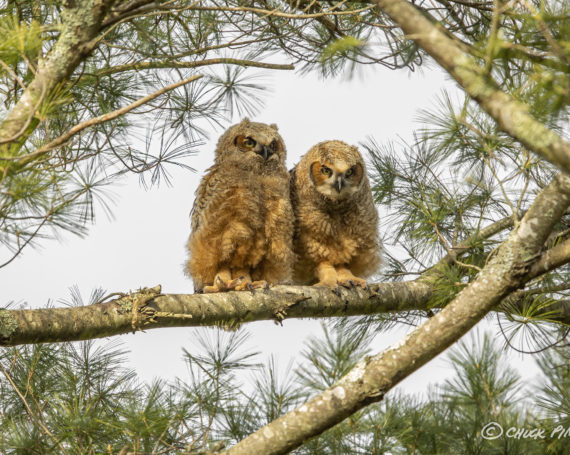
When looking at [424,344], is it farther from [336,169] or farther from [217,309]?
[336,169]

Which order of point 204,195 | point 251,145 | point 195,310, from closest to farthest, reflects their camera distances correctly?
point 195,310 < point 204,195 < point 251,145

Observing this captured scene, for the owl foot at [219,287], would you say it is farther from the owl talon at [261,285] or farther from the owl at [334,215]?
the owl at [334,215]

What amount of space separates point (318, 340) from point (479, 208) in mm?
1350

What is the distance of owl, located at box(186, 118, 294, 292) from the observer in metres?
4.36

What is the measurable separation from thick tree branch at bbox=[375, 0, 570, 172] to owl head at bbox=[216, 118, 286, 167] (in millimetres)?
2264

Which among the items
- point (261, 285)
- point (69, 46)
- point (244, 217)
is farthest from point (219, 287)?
point (69, 46)

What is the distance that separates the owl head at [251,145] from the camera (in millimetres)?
4578

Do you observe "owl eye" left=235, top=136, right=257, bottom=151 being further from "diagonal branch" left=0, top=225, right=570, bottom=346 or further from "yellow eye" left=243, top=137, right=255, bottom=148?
"diagonal branch" left=0, top=225, right=570, bottom=346

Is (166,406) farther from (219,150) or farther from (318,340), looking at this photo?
(219,150)

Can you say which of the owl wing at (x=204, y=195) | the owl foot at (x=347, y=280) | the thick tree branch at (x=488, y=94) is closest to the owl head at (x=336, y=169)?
the owl foot at (x=347, y=280)

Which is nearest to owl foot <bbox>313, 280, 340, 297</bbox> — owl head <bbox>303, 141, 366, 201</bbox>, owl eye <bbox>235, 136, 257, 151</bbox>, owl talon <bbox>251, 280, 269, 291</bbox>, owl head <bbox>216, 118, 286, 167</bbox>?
owl talon <bbox>251, 280, 269, 291</bbox>

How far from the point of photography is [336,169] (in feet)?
15.2

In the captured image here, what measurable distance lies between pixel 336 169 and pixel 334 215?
320 mm

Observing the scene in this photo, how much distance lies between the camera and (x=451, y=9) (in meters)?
4.07
